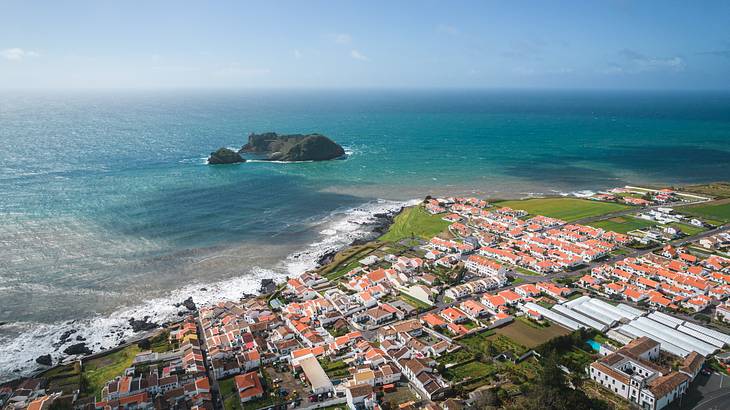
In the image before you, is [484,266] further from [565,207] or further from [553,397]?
[565,207]

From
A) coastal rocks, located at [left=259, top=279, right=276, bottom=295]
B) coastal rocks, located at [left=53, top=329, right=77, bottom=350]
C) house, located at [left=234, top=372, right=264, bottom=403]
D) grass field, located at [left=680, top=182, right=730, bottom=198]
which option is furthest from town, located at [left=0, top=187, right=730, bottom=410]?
grass field, located at [left=680, top=182, right=730, bottom=198]

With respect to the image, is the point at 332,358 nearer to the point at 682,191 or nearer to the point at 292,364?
the point at 292,364

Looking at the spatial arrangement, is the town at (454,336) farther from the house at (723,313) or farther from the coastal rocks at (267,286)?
the coastal rocks at (267,286)

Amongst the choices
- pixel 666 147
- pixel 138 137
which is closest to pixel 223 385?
pixel 138 137

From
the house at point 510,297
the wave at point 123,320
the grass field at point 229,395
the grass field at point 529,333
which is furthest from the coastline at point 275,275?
the grass field at point 529,333

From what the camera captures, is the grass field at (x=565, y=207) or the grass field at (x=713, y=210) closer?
the grass field at (x=713, y=210)
